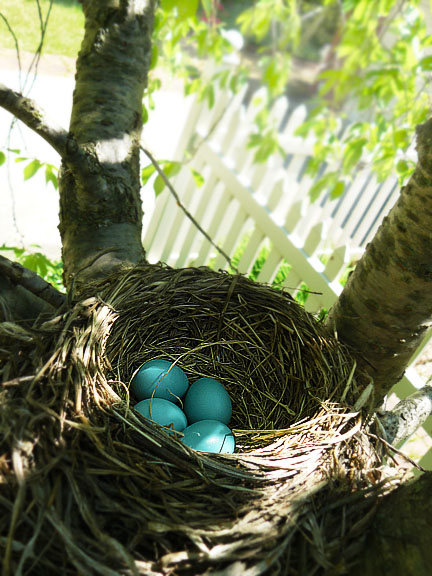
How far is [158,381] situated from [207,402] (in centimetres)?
17

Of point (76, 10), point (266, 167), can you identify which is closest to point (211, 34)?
point (266, 167)

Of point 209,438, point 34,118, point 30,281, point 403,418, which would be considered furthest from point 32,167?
point 403,418

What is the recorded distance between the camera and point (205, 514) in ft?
2.92

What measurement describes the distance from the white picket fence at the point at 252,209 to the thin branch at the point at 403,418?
4.52ft

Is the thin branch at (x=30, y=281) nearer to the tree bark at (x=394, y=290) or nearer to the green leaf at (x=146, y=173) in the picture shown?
the tree bark at (x=394, y=290)

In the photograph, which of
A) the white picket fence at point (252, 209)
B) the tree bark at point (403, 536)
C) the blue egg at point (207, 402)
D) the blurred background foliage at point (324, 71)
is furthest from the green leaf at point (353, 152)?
the tree bark at point (403, 536)

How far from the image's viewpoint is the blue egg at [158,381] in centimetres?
150

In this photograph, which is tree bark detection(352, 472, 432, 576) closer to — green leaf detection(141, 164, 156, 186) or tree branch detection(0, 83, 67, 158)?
tree branch detection(0, 83, 67, 158)

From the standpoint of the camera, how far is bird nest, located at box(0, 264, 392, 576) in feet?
2.59

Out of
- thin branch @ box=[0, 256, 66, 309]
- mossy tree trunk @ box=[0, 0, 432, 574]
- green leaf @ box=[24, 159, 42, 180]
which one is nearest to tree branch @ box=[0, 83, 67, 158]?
mossy tree trunk @ box=[0, 0, 432, 574]

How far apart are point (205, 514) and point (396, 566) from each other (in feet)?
1.08

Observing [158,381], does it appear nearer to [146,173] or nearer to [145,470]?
[145,470]

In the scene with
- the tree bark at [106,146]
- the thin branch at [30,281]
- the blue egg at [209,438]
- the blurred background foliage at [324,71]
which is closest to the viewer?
the thin branch at [30,281]

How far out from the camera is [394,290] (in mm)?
1278
